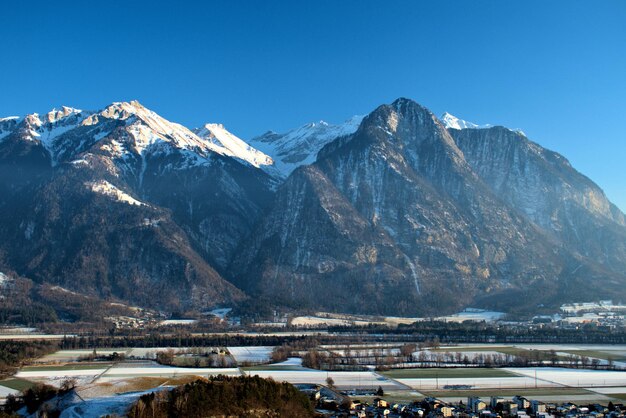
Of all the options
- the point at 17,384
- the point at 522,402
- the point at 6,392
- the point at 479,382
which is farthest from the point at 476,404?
the point at 17,384

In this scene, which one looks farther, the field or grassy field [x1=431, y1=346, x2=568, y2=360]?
grassy field [x1=431, y1=346, x2=568, y2=360]

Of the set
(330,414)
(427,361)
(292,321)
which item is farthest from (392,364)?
(292,321)

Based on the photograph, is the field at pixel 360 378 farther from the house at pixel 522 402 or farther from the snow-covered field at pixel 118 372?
the house at pixel 522 402

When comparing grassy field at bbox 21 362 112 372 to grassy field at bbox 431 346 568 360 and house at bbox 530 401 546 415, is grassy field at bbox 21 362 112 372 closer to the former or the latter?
grassy field at bbox 431 346 568 360

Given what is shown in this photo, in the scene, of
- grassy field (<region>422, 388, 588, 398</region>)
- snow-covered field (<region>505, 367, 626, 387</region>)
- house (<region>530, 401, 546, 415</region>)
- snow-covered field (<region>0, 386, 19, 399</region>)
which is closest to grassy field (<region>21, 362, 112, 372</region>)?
snow-covered field (<region>0, 386, 19, 399</region>)

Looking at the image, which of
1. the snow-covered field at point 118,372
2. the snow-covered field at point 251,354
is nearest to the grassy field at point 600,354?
the snow-covered field at point 251,354

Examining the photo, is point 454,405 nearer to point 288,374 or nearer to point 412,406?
point 412,406

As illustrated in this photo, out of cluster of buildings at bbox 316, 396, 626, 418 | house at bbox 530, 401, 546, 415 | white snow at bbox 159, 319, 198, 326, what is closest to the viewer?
cluster of buildings at bbox 316, 396, 626, 418
